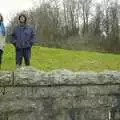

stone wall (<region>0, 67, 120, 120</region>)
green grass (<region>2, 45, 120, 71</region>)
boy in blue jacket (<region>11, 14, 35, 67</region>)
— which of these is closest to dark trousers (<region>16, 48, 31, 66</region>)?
boy in blue jacket (<region>11, 14, 35, 67</region>)

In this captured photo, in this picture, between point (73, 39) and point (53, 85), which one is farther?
point (73, 39)

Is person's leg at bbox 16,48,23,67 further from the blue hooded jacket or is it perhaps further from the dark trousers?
the blue hooded jacket

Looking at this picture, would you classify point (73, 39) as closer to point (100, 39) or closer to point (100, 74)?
point (100, 39)

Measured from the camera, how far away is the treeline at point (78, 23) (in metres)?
39.5

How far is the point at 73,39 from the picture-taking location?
131 feet

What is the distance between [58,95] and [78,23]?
127ft

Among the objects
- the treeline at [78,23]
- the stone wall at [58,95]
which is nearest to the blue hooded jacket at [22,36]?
the stone wall at [58,95]

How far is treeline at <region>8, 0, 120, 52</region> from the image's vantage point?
1555 inches

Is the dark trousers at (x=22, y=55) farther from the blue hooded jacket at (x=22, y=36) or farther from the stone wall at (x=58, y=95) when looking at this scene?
the stone wall at (x=58, y=95)

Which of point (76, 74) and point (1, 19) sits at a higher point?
point (1, 19)

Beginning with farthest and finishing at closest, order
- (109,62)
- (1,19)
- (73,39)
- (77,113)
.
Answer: (73,39) < (109,62) < (1,19) < (77,113)

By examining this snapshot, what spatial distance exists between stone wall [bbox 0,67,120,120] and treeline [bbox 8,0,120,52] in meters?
31.1

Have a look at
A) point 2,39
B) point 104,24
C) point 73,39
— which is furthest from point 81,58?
point 104,24

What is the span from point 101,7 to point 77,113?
38441 millimetres
